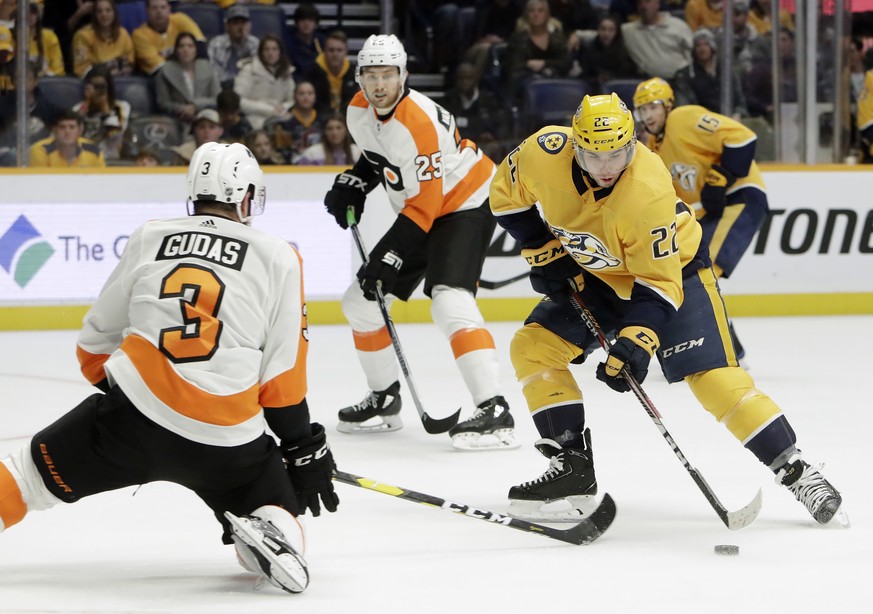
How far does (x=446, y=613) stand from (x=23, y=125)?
Result: 17.1ft

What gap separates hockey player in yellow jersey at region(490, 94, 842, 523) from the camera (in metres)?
3.11

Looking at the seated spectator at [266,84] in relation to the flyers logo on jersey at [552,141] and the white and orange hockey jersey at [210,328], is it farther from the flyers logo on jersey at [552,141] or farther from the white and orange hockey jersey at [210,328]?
the white and orange hockey jersey at [210,328]

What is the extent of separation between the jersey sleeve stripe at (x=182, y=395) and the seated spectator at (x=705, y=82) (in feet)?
18.5

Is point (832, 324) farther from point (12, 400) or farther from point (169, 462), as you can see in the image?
point (169, 462)

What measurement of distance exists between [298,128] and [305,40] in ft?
2.12

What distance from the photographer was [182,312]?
269cm

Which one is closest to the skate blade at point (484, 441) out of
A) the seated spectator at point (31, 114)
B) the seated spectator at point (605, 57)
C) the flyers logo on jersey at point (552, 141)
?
the flyers logo on jersey at point (552, 141)

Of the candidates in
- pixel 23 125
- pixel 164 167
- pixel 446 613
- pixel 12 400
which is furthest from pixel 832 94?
pixel 446 613

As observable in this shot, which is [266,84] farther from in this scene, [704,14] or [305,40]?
[704,14]

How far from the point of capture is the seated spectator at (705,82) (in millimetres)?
7805

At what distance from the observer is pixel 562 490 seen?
3.39m

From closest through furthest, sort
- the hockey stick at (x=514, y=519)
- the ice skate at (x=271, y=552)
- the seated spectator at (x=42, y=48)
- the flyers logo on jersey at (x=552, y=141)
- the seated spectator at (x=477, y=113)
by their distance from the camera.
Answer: the ice skate at (x=271, y=552), the hockey stick at (x=514, y=519), the flyers logo on jersey at (x=552, y=141), the seated spectator at (x=42, y=48), the seated spectator at (x=477, y=113)

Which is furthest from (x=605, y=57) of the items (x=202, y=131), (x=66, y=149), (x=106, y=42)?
(x=66, y=149)

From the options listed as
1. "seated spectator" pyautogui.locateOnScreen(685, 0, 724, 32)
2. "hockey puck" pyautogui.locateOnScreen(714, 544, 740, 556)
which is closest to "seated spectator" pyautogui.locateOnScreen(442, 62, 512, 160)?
"seated spectator" pyautogui.locateOnScreen(685, 0, 724, 32)
